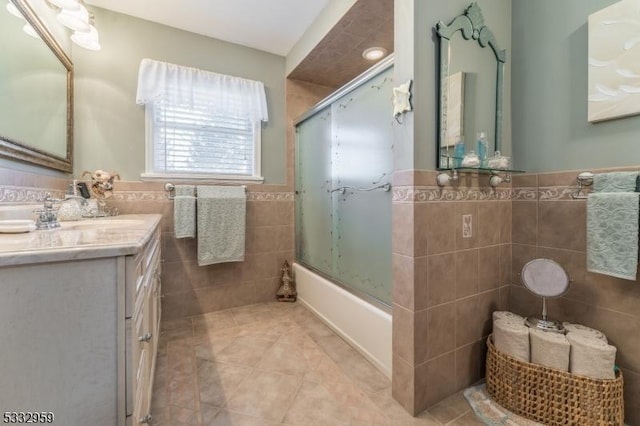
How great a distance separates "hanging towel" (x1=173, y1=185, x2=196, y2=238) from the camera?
2.13m

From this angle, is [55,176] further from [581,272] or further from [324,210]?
[581,272]

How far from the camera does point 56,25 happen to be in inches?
66.1

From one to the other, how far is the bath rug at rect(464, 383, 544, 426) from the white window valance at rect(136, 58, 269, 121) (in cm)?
249

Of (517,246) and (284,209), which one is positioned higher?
(284,209)

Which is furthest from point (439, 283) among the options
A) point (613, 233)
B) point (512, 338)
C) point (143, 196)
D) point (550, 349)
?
point (143, 196)

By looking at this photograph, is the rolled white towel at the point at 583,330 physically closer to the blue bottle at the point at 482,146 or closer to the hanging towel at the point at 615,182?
the hanging towel at the point at 615,182

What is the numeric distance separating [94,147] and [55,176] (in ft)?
1.51

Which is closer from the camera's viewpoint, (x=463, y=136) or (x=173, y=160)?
(x=463, y=136)

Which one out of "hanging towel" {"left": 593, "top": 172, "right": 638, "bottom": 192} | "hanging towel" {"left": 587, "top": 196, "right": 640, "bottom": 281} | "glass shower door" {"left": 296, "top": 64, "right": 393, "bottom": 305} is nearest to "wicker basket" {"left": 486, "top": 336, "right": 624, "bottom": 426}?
"hanging towel" {"left": 587, "top": 196, "right": 640, "bottom": 281}

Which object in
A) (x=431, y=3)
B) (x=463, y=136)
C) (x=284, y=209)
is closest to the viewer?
(x=431, y=3)

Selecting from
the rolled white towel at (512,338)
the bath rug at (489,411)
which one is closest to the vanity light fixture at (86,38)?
the rolled white towel at (512,338)

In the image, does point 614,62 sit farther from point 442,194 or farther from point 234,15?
point 234,15

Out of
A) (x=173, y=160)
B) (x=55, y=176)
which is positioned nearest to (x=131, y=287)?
(x=55, y=176)

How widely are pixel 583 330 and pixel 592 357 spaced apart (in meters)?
0.16
